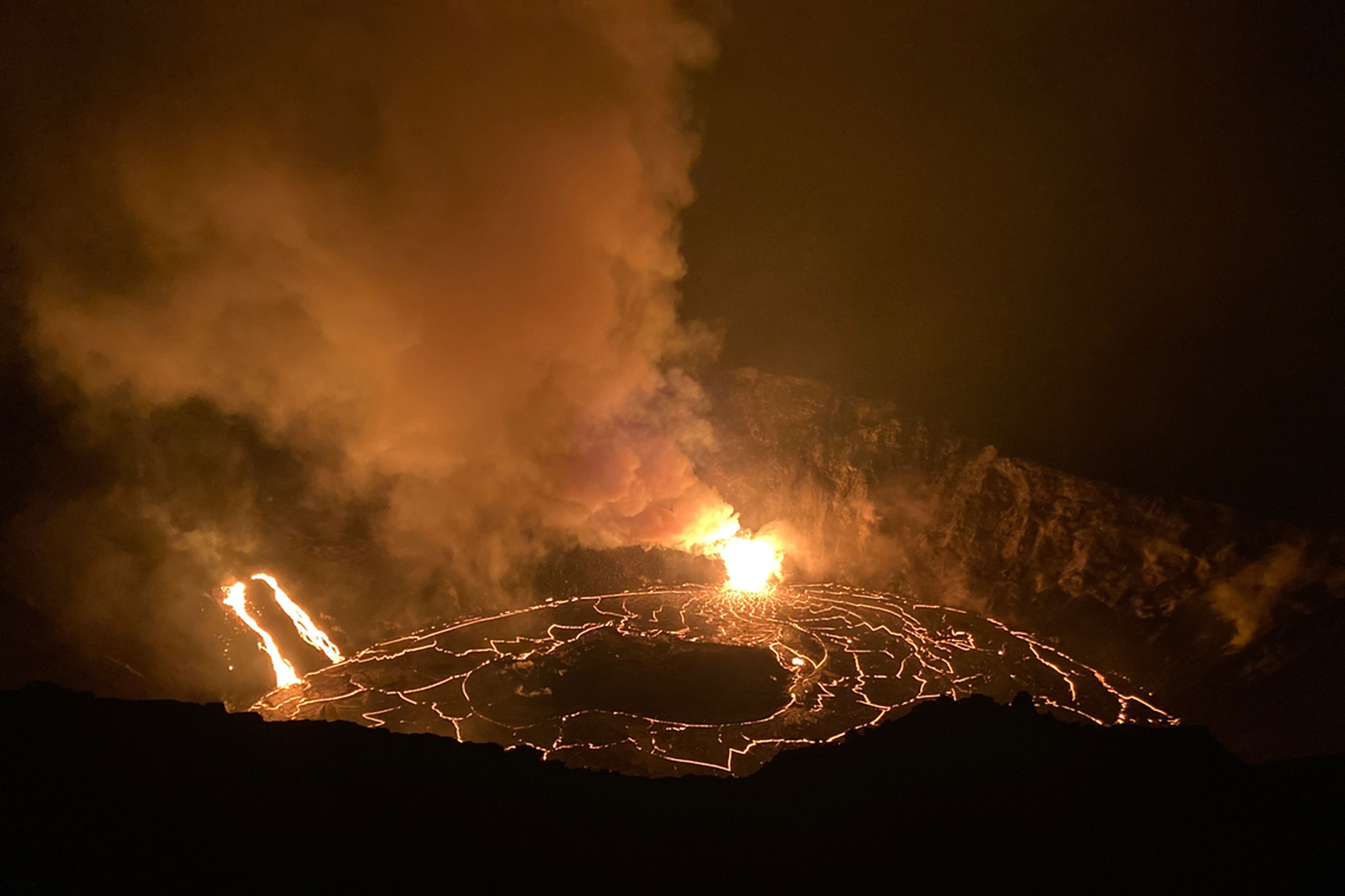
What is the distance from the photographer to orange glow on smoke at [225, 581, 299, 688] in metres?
10.2

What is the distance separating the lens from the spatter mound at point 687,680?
28.1ft

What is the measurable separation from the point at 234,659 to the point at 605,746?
18.9ft

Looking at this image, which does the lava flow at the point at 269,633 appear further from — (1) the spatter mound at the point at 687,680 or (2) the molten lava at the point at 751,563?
(2) the molten lava at the point at 751,563

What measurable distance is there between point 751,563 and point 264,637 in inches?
333

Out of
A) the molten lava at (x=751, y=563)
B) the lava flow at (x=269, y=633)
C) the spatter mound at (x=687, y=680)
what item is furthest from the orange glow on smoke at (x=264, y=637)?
the molten lava at (x=751, y=563)

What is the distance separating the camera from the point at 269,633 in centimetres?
1069

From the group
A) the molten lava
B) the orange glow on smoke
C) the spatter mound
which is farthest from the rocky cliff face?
the orange glow on smoke

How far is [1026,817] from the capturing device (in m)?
3.09

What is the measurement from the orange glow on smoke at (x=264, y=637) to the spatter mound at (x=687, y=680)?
272mm

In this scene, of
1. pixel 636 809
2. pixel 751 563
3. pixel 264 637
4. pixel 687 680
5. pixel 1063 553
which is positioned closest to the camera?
pixel 636 809

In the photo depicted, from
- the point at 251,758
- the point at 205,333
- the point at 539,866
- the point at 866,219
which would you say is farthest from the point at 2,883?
the point at 866,219

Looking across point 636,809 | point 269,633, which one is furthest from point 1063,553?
point 269,633

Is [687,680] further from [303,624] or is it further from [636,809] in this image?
[636,809]

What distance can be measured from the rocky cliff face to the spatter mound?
0.83 m
